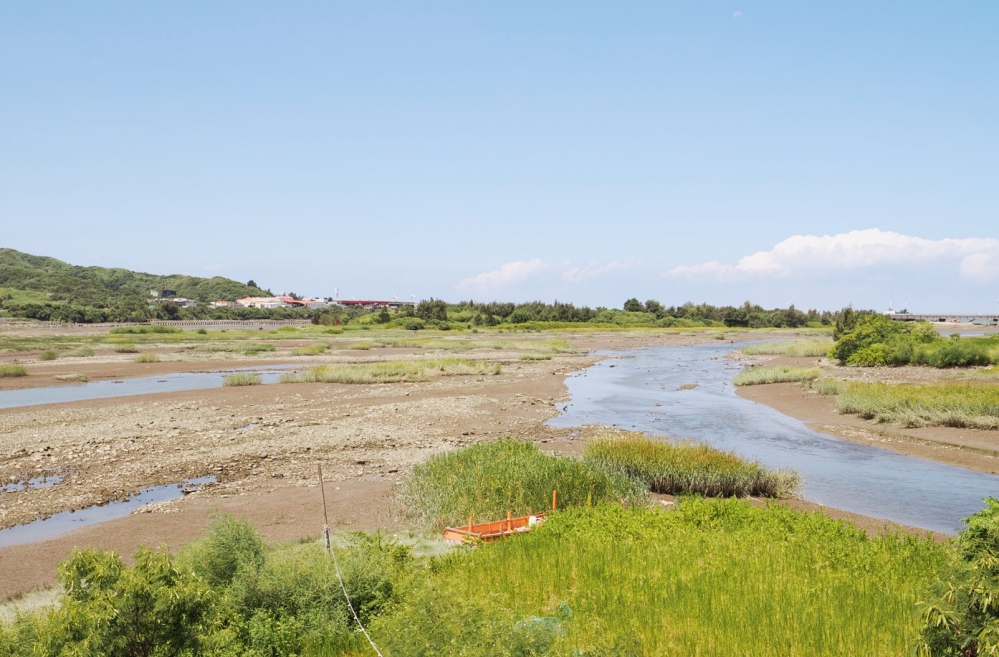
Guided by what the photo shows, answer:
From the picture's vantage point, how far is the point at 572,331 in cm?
12250

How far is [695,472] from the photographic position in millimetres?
16859

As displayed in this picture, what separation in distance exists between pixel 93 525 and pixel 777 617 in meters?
13.4

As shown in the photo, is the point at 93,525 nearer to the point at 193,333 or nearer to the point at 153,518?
the point at 153,518

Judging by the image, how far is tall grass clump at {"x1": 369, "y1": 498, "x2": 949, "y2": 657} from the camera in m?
6.05

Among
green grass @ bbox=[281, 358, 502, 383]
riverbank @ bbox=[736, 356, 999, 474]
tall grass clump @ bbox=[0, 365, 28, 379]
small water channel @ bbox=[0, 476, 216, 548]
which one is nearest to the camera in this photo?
small water channel @ bbox=[0, 476, 216, 548]

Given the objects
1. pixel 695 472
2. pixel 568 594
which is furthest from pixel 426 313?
pixel 568 594

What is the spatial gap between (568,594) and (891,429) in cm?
2297

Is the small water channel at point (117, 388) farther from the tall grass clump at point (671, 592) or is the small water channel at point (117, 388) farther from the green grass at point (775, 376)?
the tall grass clump at point (671, 592)

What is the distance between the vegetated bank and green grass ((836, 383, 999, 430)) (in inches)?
Answer: 745

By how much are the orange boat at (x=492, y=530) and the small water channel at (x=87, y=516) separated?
8380 millimetres

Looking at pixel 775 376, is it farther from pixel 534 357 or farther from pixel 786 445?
pixel 534 357

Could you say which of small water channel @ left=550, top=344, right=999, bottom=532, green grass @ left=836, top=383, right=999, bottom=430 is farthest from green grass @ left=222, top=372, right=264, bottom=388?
green grass @ left=836, top=383, right=999, bottom=430

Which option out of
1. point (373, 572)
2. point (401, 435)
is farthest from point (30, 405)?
point (373, 572)

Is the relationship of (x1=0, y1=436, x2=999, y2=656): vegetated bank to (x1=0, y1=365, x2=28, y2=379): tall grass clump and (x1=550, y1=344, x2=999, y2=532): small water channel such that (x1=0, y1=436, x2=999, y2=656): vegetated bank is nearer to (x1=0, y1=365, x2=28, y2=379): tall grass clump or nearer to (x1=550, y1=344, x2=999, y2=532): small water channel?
(x1=550, y1=344, x2=999, y2=532): small water channel
